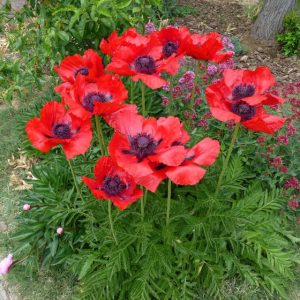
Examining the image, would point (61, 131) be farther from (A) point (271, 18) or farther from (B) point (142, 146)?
(A) point (271, 18)

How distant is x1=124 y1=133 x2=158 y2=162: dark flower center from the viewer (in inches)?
64.1

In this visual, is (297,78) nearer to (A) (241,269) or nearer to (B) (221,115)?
(A) (241,269)

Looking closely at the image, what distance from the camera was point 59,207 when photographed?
267cm

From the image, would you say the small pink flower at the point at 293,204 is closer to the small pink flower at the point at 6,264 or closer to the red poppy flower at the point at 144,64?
the red poppy flower at the point at 144,64

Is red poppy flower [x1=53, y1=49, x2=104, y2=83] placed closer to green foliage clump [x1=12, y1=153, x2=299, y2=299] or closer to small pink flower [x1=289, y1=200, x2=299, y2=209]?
green foliage clump [x1=12, y1=153, x2=299, y2=299]

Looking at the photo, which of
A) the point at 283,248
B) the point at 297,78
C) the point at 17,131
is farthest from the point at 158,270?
the point at 297,78

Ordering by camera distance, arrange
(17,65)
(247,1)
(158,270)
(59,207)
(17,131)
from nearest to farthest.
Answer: (158,270), (59,207), (17,65), (17,131), (247,1)

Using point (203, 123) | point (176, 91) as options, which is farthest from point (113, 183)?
point (176, 91)

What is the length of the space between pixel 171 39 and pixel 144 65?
31 centimetres

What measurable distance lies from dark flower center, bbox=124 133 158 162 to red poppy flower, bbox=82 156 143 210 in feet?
0.68

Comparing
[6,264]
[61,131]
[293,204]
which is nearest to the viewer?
[61,131]

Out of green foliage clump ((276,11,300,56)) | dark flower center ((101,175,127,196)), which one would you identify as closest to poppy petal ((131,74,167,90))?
dark flower center ((101,175,127,196))

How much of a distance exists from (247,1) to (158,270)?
18.8 feet

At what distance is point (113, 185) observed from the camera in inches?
71.8
